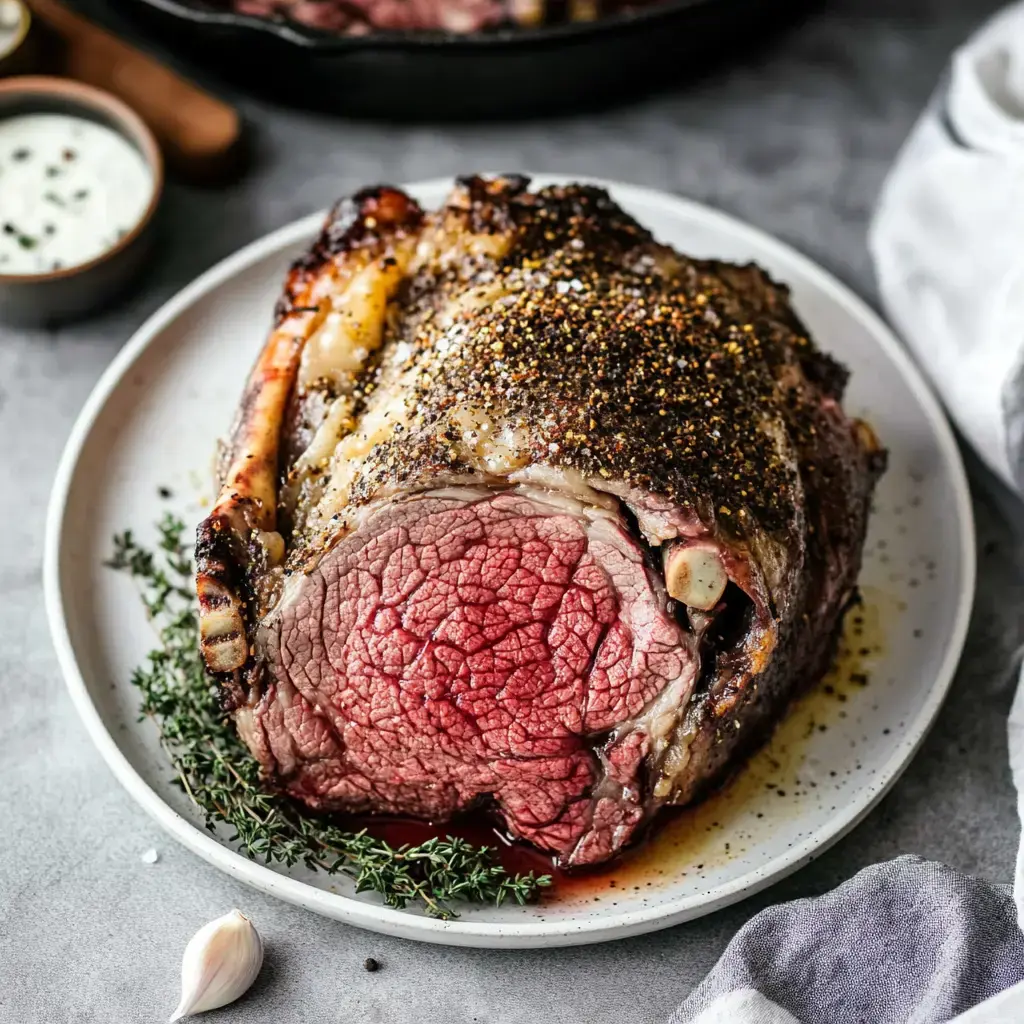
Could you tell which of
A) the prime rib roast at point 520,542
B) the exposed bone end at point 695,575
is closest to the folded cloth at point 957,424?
the prime rib roast at point 520,542

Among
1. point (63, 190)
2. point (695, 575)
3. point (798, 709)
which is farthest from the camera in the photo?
point (63, 190)

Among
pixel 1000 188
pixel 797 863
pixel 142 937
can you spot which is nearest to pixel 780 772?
pixel 797 863

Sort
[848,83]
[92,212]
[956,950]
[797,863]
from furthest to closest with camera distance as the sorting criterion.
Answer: [848,83] < [92,212] < [797,863] < [956,950]

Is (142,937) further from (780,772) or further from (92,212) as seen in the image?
(92,212)

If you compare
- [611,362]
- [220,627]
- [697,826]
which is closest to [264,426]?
[220,627]

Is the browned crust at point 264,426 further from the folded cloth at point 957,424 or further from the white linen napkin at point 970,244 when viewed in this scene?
the white linen napkin at point 970,244

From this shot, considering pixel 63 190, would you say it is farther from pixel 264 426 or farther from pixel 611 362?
pixel 611 362
